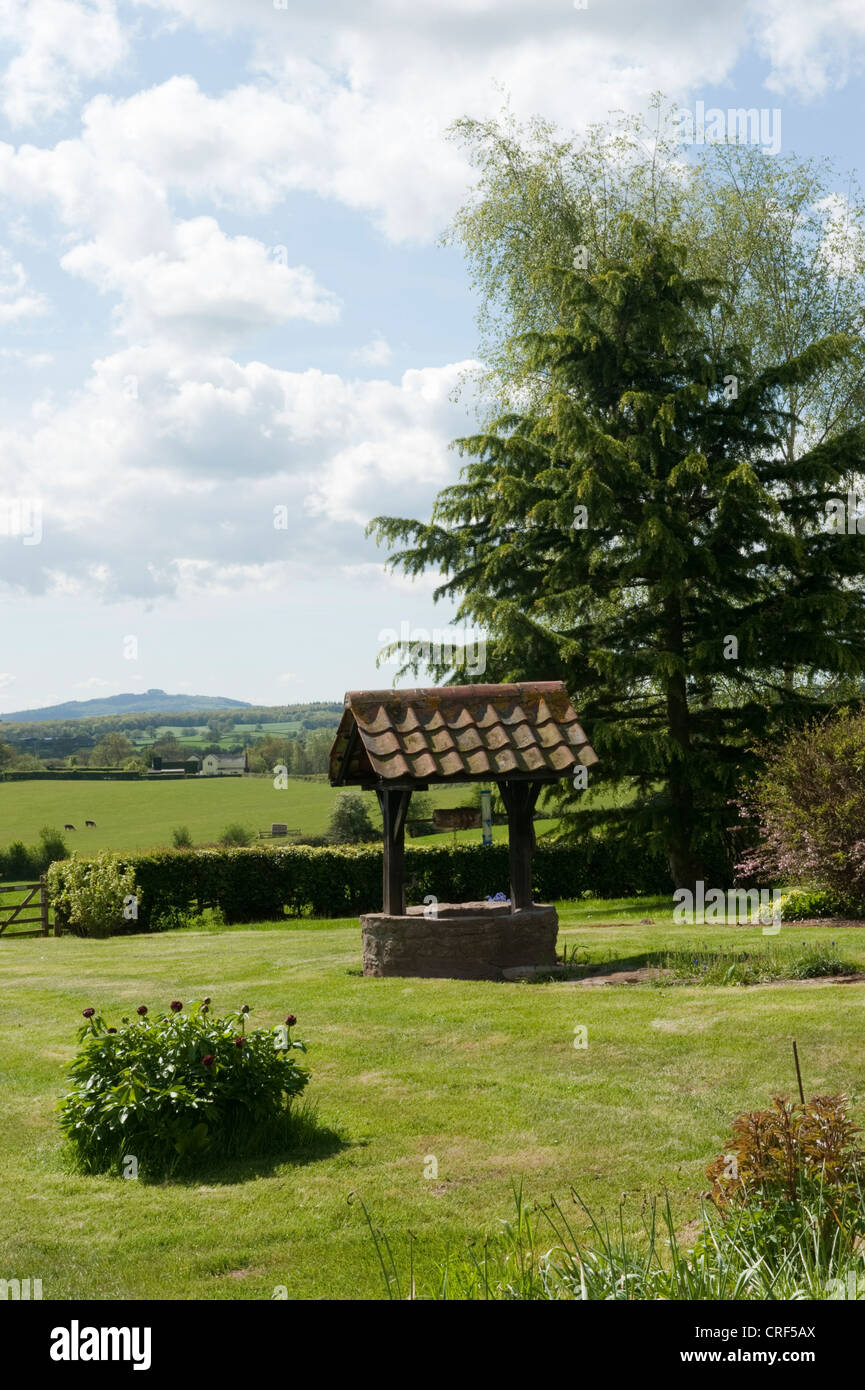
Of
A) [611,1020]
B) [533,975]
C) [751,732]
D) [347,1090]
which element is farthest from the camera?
[751,732]

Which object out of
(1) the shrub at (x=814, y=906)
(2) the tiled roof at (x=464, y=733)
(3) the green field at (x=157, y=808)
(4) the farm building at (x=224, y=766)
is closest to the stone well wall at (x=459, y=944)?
(2) the tiled roof at (x=464, y=733)

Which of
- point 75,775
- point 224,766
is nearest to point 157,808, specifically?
point 224,766

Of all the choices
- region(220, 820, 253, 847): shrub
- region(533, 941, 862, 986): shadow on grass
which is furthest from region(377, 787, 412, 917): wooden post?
region(220, 820, 253, 847): shrub

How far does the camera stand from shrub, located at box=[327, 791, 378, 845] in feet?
151

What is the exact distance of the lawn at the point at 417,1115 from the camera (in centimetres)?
543

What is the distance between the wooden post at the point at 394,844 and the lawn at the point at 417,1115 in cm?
101

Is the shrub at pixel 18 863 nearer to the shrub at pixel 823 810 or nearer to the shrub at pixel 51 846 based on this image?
the shrub at pixel 51 846

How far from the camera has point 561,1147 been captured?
6699 millimetres

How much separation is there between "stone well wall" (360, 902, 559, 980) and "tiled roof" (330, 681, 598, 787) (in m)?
1.67

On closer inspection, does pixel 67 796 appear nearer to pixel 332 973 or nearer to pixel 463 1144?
pixel 332 973

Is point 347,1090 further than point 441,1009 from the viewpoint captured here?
No

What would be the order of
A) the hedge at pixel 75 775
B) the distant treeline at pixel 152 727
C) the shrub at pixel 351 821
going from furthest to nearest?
the distant treeline at pixel 152 727 → the hedge at pixel 75 775 → the shrub at pixel 351 821
